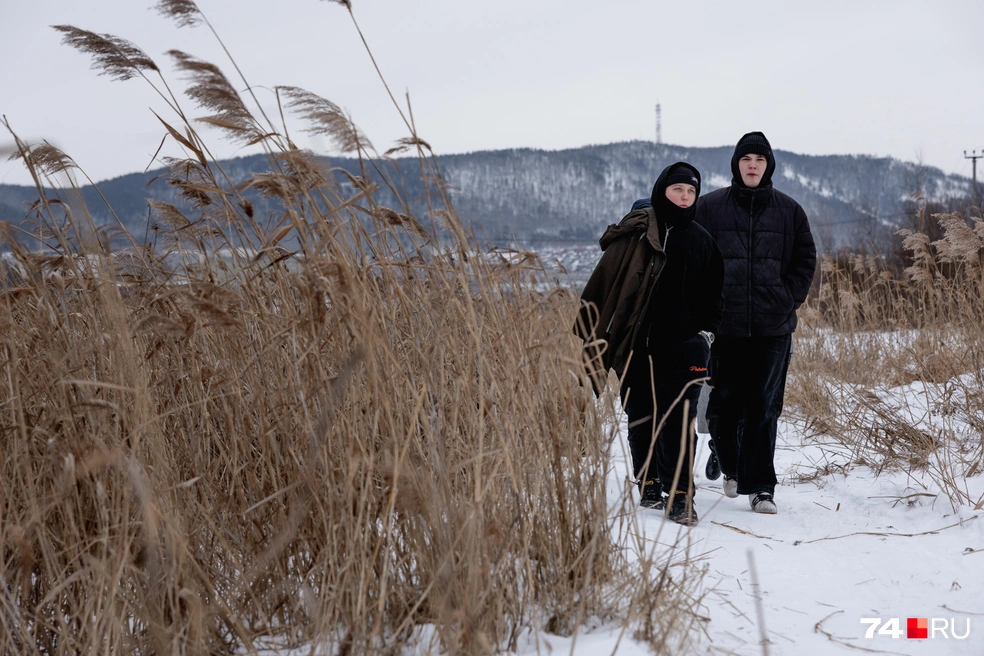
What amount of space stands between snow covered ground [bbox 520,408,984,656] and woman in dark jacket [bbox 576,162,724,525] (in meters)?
0.54

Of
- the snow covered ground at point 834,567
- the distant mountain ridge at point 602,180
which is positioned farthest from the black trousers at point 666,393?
the distant mountain ridge at point 602,180

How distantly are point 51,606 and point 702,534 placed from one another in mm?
2509

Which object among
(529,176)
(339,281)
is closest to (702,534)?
(339,281)

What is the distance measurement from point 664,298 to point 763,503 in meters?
1.16

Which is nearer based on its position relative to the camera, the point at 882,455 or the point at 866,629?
the point at 866,629

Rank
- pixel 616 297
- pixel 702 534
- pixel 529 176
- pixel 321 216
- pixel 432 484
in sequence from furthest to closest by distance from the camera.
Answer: pixel 529 176, pixel 616 297, pixel 702 534, pixel 321 216, pixel 432 484

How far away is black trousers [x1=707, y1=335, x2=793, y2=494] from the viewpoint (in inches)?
166

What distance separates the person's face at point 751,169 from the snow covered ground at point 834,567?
1736 millimetres

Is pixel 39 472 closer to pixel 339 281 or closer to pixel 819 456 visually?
pixel 339 281

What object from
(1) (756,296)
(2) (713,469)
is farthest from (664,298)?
(2) (713,469)

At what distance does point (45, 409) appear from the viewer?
224cm

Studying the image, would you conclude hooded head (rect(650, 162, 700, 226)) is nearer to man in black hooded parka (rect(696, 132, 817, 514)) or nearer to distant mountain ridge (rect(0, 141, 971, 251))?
man in black hooded parka (rect(696, 132, 817, 514))

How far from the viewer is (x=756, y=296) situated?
4266 mm

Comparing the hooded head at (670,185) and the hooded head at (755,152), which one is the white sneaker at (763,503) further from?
the hooded head at (755,152)
